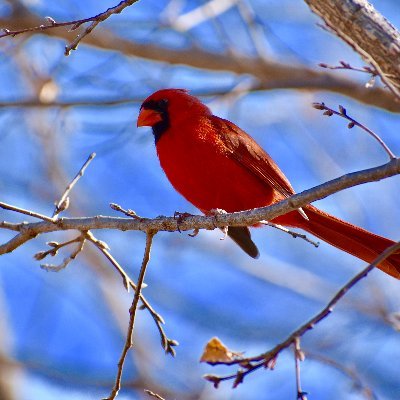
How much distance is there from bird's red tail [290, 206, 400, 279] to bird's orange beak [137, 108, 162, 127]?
880 mm

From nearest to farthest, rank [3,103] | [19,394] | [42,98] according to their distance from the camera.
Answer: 1. [3,103]
2. [42,98]
3. [19,394]

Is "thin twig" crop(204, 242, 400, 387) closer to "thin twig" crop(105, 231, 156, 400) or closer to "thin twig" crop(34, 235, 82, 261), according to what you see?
"thin twig" crop(105, 231, 156, 400)

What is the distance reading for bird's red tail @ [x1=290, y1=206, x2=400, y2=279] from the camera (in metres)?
3.02

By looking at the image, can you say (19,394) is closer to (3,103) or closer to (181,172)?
(3,103)

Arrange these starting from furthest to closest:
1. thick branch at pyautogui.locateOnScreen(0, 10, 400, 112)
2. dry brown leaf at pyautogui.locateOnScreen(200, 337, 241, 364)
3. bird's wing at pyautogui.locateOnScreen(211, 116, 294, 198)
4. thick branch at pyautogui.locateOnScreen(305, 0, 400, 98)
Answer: thick branch at pyautogui.locateOnScreen(0, 10, 400, 112), bird's wing at pyautogui.locateOnScreen(211, 116, 294, 198), thick branch at pyautogui.locateOnScreen(305, 0, 400, 98), dry brown leaf at pyautogui.locateOnScreen(200, 337, 241, 364)

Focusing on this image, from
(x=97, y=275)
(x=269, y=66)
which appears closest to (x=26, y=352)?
(x=97, y=275)

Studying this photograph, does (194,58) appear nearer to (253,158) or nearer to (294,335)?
(253,158)

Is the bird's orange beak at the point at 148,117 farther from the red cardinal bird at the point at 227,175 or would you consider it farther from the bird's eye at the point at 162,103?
the red cardinal bird at the point at 227,175

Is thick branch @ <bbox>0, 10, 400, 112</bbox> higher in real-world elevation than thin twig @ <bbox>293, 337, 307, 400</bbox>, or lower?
higher

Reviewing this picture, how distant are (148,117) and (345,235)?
3.85 feet

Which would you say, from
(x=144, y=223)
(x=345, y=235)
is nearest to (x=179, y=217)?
(x=144, y=223)

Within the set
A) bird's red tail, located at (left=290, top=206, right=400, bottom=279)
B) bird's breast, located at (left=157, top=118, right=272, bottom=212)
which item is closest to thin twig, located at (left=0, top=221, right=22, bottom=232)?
bird's breast, located at (left=157, top=118, right=272, bottom=212)

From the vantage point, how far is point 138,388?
5.28 meters

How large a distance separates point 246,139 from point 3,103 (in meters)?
1.79
